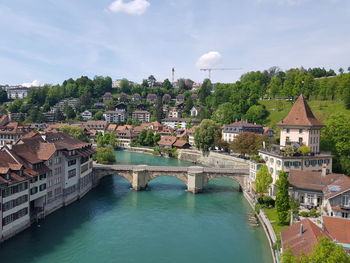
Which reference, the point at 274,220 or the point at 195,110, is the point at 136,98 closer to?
the point at 195,110

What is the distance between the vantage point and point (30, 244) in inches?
1200

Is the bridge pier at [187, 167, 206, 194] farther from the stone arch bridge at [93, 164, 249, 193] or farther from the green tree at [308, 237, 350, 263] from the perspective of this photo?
the green tree at [308, 237, 350, 263]

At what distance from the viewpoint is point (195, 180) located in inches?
1946

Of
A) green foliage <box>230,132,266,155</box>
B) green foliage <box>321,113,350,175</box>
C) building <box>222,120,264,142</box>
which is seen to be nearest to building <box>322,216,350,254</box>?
green foliage <box>321,113,350,175</box>

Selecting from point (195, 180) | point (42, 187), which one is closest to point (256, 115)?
point (195, 180)

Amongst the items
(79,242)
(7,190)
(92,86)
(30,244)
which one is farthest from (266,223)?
(92,86)

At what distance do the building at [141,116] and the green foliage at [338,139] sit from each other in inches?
3751

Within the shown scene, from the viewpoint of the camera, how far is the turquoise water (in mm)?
29031

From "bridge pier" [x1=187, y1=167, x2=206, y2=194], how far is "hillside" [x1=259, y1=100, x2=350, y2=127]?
4375cm

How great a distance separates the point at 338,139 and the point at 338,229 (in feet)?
101

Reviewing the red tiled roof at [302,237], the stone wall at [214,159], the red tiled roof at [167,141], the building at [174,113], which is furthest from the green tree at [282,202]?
the building at [174,113]

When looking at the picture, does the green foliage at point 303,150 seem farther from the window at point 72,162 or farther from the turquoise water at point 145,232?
the window at point 72,162

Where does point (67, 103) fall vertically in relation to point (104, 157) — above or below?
above

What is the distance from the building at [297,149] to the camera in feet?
139
